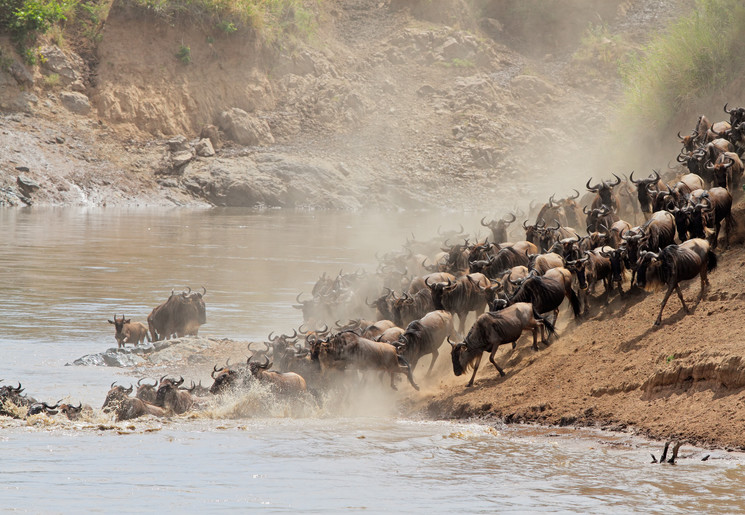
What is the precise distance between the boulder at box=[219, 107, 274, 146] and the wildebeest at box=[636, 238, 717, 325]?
39.6 m

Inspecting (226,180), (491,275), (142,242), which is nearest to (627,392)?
(491,275)

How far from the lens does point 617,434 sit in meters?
9.66

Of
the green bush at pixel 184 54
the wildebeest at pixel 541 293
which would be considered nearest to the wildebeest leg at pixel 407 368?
the wildebeest at pixel 541 293

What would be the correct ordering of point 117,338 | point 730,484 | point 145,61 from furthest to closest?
point 145,61 < point 117,338 < point 730,484

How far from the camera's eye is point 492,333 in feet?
38.8

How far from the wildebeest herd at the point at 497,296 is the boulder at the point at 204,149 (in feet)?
105

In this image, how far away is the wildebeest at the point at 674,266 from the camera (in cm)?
1148

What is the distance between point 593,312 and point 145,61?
41823 millimetres

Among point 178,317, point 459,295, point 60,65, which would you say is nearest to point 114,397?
point 459,295

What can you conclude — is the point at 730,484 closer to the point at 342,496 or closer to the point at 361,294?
the point at 342,496

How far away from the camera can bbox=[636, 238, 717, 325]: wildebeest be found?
11484 mm

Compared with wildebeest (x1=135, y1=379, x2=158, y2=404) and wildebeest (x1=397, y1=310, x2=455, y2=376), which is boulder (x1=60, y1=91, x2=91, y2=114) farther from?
wildebeest (x1=397, y1=310, x2=455, y2=376)

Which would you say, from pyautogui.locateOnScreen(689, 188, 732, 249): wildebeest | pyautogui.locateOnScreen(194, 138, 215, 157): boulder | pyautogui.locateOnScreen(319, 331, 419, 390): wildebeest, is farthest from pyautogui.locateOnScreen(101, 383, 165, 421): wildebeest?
pyautogui.locateOnScreen(194, 138, 215, 157): boulder

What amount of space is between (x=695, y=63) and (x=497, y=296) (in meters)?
13.0
